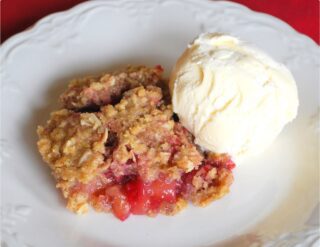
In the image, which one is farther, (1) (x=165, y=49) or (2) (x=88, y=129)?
(1) (x=165, y=49)

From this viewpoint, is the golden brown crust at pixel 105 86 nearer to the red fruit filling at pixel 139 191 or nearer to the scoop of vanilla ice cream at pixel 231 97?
the scoop of vanilla ice cream at pixel 231 97

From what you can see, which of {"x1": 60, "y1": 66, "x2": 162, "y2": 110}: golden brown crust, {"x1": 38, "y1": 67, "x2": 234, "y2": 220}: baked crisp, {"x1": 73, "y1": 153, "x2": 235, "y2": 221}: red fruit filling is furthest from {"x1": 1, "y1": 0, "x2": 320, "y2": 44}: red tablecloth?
{"x1": 73, "y1": 153, "x2": 235, "y2": 221}: red fruit filling

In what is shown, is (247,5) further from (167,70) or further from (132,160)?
(132,160)

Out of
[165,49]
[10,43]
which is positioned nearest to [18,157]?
[10,43]

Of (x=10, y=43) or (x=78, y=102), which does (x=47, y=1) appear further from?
(x=78, y=102)

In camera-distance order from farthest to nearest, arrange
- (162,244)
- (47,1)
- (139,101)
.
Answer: (47,1)
(139,101)
(162,244)

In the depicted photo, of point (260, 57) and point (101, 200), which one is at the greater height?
point (260, 57)

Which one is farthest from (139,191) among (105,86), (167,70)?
(167,70)
